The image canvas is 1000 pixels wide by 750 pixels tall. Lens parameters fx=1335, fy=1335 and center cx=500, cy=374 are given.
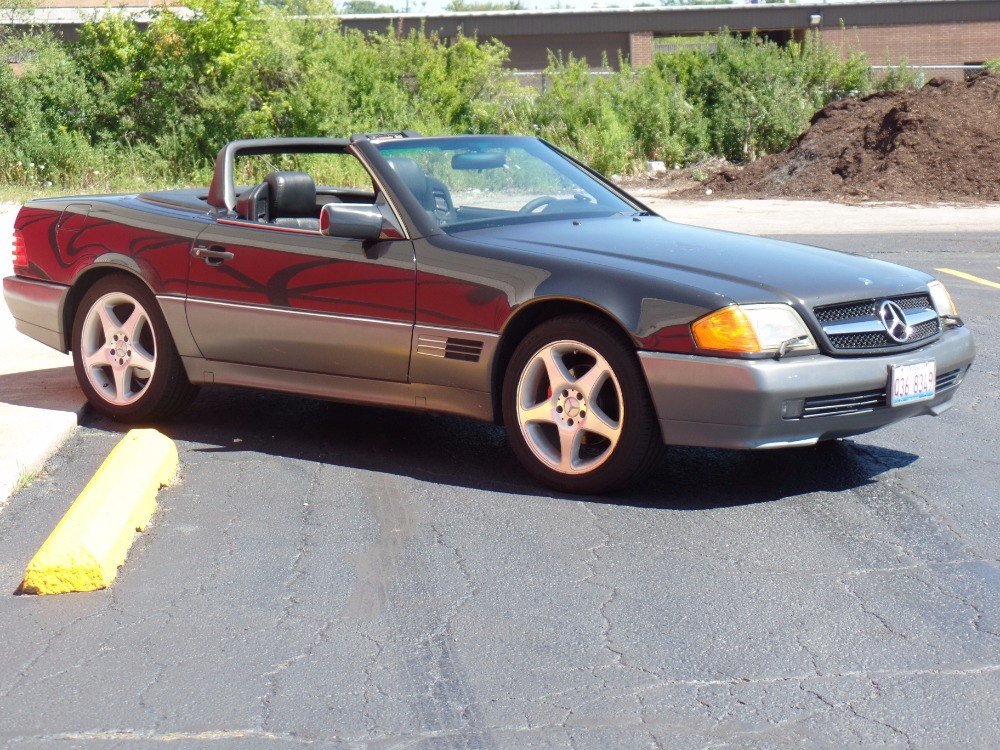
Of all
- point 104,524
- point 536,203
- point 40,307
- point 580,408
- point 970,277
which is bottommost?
point 970,277

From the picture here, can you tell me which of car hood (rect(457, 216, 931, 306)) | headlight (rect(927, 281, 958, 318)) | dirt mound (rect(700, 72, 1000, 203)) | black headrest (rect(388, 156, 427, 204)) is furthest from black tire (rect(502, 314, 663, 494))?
dirt mound (rect(700, 72, 1000, 203))

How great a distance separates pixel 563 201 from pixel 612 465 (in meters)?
1.76

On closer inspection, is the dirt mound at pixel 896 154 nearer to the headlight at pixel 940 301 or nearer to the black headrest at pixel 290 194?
the headlight at pixel 940 301

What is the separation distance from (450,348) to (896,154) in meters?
22.0

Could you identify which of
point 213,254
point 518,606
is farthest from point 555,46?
point 518,606

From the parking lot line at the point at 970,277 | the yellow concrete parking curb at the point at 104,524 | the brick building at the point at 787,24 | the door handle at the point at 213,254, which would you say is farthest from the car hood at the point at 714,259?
the brick building at the point at 787,24

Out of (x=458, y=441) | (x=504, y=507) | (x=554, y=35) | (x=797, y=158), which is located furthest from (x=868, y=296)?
(x=554, y=35)

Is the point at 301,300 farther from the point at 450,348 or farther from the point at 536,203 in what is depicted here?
the point at 536,203

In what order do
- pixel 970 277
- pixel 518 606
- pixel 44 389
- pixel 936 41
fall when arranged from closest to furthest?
pixel 518 606
pixel 44 389
pixel 970 277
pixel 936 41

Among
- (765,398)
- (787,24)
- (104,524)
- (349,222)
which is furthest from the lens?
(787,24)

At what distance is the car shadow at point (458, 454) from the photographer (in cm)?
567

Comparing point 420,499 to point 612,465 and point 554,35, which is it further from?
point 554,35

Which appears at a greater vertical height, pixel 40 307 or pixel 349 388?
pixel 40 307

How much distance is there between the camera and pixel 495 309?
565 centimetres
